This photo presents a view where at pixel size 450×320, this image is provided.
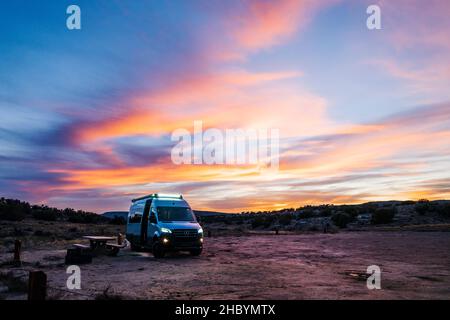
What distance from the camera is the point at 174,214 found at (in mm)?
19359

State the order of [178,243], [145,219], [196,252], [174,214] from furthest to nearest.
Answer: [145,219], [174,214], [196,252], [178,243]

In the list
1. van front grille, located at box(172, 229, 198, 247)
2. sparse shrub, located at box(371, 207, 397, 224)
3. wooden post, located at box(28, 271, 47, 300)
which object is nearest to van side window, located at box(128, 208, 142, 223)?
van front grille, located at box(172, 229, 198, 247)

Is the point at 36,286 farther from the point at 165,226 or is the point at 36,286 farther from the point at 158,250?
the point at 158,250

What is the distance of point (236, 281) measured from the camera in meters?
11.5

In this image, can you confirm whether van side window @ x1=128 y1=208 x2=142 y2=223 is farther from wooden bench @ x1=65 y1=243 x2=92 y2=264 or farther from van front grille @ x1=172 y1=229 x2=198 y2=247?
→ wooden bench @ x1=65 y1=243 x2=92 y2=264

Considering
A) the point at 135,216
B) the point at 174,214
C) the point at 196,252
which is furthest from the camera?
the point at 135,216

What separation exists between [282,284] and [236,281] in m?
1.41

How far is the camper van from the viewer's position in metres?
18.0

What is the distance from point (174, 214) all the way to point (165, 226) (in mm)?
1330

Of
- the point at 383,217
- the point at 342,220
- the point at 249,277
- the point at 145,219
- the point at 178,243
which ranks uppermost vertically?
the point at 145,219

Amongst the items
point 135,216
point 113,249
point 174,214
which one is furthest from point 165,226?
point 135,216
